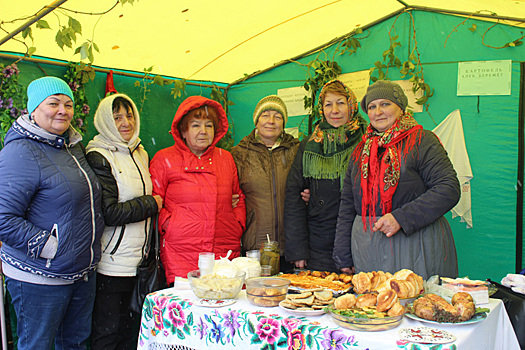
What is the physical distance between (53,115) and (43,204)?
467mm

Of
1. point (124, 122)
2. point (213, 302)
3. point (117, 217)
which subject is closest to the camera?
point (213, 302)

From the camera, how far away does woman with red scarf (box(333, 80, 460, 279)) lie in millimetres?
2217

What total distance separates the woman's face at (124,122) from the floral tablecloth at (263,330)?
1.30 m

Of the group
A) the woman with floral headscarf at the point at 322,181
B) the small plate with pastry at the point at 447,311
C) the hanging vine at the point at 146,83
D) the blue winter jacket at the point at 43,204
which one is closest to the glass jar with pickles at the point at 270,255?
the woman with floral headscarf at the point at 322,181

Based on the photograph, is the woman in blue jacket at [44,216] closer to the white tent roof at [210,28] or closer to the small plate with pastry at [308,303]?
the white tent roof at [210,28]

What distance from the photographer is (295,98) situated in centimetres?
403

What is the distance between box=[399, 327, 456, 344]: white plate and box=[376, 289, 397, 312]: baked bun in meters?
0.11

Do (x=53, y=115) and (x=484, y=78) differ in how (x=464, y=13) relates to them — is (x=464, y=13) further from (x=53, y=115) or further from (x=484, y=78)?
(x=53, y=115)

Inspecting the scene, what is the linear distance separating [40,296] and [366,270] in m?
1.67

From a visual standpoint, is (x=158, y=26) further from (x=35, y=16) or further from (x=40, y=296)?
(x=40, y=296)

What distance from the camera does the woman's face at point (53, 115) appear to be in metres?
2.36

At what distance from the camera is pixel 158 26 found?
310 centimetres

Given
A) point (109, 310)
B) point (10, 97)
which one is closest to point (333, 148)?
point (109, 310)

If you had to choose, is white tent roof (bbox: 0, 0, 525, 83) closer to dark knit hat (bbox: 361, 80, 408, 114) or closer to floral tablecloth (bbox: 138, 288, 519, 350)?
dark knit hat (bbox: 361, 80, 408, 114)
